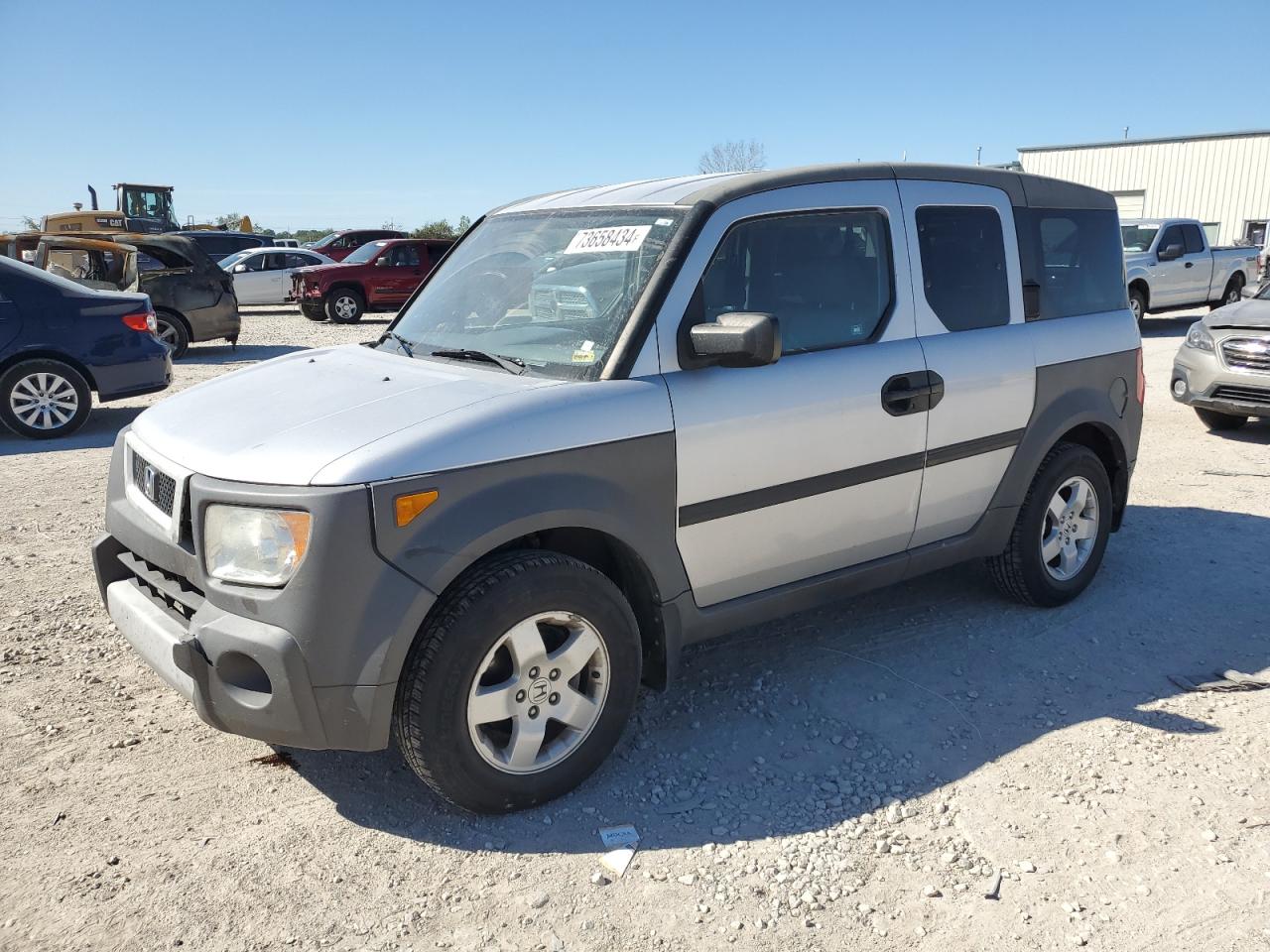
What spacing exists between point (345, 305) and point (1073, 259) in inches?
669

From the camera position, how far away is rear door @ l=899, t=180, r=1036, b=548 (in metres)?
4.05

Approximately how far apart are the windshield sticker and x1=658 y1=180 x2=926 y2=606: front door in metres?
0.24

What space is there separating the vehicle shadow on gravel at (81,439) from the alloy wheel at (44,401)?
0.17m

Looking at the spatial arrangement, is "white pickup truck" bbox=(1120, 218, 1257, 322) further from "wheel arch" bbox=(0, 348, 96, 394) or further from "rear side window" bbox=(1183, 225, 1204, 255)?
"wheel arch" bbox=(0, 348, 96, 394)

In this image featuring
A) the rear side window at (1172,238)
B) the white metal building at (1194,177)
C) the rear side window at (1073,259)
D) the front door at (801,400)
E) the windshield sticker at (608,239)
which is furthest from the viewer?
the white metal building at (1194,177)

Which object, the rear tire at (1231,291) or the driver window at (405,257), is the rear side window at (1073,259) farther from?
the driver window at (405,257)

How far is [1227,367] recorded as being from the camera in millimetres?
8602

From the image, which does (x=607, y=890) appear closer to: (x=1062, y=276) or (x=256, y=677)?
(x=256, y=677)

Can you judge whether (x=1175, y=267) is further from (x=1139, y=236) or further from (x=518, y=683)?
(x=518, y=683)

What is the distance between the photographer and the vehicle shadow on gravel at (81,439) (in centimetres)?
846

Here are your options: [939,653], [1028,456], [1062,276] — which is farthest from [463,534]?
[1062,276]

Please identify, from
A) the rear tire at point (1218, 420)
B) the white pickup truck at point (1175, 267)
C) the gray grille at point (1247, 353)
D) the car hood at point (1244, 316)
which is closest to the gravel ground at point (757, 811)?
the gray grille at point (1247, 353)

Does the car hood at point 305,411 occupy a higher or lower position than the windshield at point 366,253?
higher

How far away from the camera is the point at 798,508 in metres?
3.66
